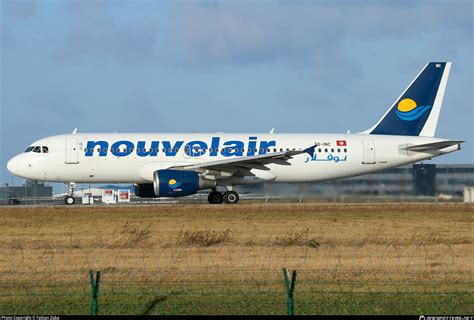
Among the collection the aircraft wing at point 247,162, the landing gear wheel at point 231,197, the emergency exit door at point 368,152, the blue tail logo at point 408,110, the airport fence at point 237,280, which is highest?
the blue tail logo at point 408,110

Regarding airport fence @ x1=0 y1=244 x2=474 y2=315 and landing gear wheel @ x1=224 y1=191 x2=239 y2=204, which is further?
landing gear wheel @ x1=224 y1=191 x2=239 y2=204

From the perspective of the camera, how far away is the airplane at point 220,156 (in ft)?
138

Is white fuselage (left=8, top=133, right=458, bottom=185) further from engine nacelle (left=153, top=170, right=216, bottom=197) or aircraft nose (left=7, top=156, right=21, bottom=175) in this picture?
engine nacelle (left=153, top=170, right=216, bottom=197)

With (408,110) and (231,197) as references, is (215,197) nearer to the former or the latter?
(231,197)

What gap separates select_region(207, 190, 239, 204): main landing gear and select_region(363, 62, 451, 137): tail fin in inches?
327

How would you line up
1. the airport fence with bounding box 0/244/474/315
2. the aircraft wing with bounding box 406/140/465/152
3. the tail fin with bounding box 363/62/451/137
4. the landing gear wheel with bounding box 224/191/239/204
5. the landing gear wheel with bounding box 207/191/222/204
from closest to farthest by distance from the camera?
the airport fence with bounding box 0/244/474/315, the landing gear wheel with bounding box 224/191/239/204, the landing gear wheel with bounding box 207/191/222/204, the aircraft wing with bounding box 406/140/465/152, the tail fin with bounding box 363/62/451/137

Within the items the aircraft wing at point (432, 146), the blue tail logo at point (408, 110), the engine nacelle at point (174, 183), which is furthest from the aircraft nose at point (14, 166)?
the blue tail logo at point (408, 110)

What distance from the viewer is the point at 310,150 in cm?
4231

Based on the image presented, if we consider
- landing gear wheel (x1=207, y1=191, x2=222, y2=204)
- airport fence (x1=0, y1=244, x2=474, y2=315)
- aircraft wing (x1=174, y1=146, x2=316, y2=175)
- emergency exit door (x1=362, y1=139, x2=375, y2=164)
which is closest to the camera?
airport fence (x1=0, y1=244, x2=474, y2=315)

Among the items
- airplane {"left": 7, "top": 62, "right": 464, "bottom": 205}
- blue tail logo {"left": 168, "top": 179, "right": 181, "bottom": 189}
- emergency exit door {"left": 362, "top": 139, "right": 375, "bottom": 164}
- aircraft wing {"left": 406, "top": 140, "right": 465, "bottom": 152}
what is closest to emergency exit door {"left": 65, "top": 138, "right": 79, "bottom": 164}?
airplane {"left": 7, "top": 62, "right": 464, "bottom": 205}

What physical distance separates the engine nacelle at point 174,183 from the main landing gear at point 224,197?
235cm

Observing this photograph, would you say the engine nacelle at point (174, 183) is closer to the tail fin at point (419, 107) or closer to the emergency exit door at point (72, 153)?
the emergency exit door at point (72, 153)

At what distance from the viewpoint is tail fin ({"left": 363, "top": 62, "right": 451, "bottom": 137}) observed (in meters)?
47.0

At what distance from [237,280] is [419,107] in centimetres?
2982
